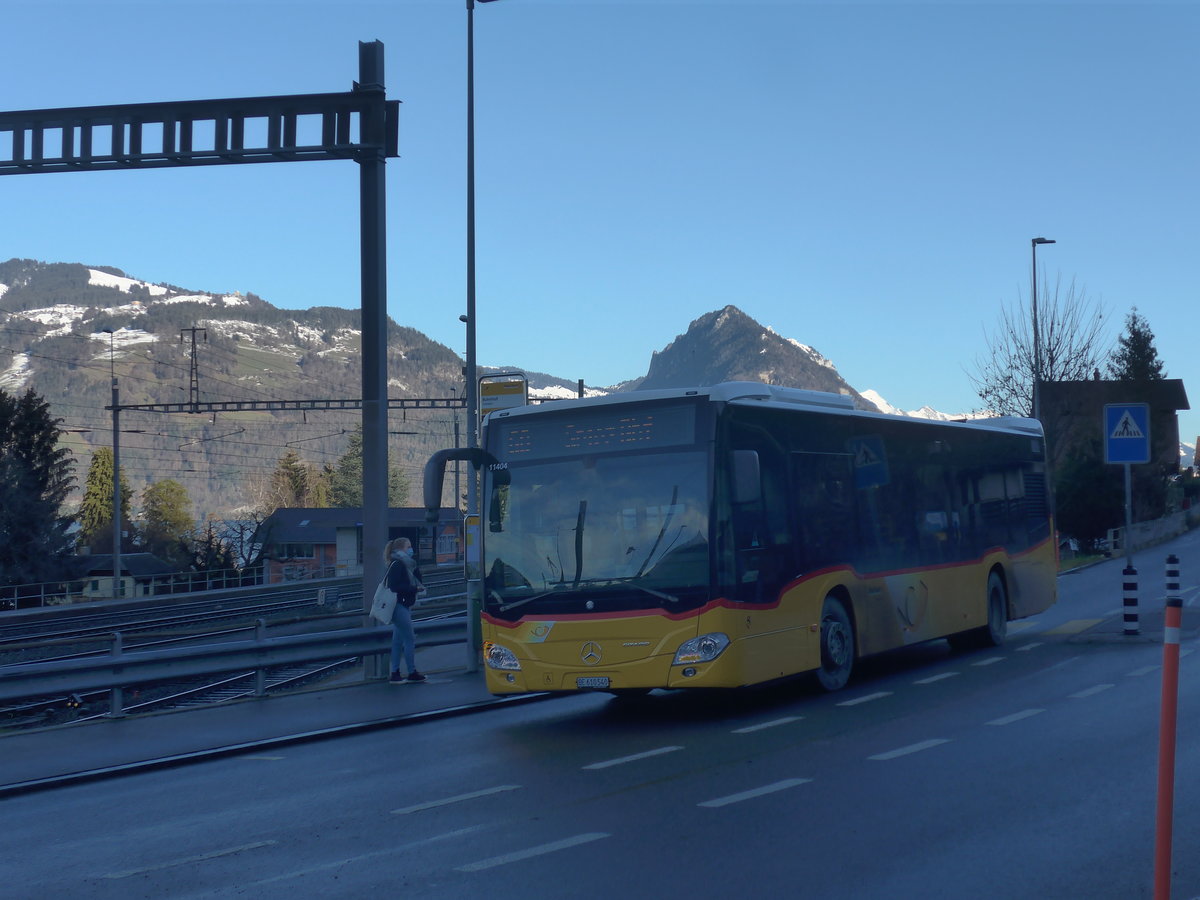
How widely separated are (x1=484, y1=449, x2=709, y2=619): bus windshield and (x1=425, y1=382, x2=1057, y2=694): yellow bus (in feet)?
0.04

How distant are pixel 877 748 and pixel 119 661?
779 centimetres

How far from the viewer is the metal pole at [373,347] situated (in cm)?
1686

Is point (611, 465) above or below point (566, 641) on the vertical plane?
above

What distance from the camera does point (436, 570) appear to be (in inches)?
2466

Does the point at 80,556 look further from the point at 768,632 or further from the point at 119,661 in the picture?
the point at 768,632

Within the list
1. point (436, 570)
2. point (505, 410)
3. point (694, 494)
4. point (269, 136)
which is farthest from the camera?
point (436, 570)

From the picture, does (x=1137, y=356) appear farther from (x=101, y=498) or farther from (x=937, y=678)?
(x=101, y=498)

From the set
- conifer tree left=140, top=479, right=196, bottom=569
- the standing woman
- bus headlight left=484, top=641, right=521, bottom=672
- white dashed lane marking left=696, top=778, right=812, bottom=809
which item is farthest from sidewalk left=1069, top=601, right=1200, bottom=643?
conifer tree left=140, top=479, right=196, bottom=569

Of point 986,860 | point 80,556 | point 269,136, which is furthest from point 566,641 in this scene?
point 80,556

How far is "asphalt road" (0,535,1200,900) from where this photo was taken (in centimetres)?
659

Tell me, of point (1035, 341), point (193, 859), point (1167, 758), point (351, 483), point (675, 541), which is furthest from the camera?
point (351, 483)

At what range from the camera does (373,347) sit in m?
17.5

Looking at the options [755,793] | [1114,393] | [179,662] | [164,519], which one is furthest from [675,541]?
[164,519]

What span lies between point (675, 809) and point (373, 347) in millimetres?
10502
